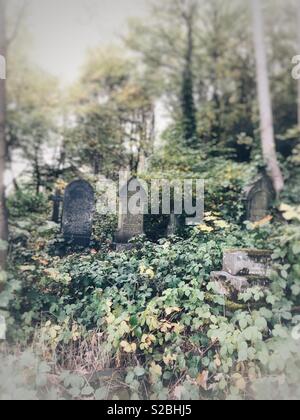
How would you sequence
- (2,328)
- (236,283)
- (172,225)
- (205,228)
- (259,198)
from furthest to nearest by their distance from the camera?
(259,198) → (172,225) → (205,228) → (236,283) → (2,328)

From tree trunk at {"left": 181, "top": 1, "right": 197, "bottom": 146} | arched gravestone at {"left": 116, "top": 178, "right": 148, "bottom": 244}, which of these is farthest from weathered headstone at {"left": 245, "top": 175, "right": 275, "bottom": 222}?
tree trunk at {"left": 181, "top": 1, "right": 197, "bottom": 146}

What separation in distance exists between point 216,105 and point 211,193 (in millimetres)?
4375

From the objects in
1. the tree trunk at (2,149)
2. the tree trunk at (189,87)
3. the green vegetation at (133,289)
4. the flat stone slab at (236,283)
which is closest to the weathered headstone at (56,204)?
the green vegetation at (133,289)

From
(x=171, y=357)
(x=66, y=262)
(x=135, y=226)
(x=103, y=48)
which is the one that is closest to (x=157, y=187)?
(x=135, y=226)

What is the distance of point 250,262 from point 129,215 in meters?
→ 1.36

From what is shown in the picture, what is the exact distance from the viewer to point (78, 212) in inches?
140

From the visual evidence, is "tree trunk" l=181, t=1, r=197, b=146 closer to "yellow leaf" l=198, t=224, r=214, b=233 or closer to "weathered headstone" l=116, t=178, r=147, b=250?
"weathered headstone" l=116, t=178, r=147, b=250

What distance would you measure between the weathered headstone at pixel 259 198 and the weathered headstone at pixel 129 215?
58.1 inches

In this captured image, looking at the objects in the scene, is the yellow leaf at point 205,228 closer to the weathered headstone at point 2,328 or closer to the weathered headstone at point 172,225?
the weathered headstone at point 172,225

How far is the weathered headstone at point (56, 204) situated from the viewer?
3.60 m

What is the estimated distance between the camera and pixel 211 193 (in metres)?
3.85

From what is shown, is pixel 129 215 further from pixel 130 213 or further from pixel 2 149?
pixel 2 149

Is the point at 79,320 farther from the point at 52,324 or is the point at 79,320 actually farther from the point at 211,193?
the point at 211,193

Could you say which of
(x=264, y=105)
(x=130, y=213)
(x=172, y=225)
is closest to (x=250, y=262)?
(x=172, y=225)
